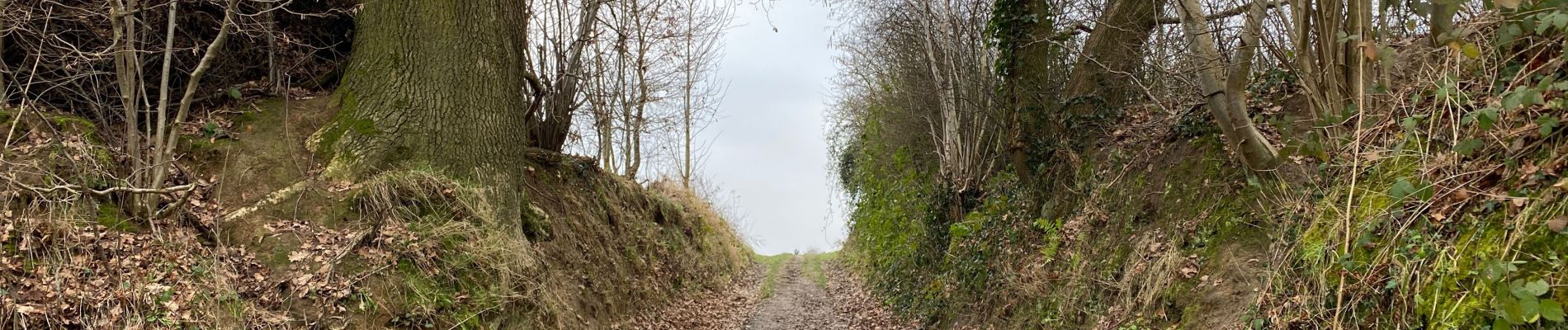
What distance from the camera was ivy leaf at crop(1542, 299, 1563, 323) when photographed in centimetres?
237

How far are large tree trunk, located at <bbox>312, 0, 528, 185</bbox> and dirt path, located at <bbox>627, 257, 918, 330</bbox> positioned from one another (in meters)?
3.51

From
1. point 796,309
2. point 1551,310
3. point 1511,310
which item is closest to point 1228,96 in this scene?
point 1511,310

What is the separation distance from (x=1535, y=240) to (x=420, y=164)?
6.83 m

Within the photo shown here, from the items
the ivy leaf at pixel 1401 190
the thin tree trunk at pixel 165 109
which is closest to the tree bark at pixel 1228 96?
the ivy leaf at pixel 1401 190

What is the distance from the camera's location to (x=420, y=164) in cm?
635

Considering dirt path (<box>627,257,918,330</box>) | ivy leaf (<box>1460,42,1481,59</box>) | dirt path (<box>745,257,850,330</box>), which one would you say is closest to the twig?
dirt path (<box>627,257,918,330</box>)

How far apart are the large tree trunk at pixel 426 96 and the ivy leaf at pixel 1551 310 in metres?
6.61

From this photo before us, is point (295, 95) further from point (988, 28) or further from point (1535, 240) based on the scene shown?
point (1535, 240)

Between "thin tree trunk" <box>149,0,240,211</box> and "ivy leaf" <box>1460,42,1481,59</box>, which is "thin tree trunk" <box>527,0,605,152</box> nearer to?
"thin tree trunk" <box>149,0,240,211</box>

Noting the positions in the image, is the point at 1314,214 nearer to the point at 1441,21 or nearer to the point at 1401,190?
the point at 1401,190

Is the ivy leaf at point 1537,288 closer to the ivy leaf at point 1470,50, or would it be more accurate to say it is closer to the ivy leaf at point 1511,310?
the ivy leaf at point 1511,310

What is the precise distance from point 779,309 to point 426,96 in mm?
8144

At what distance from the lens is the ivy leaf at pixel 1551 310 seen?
93.3 inches

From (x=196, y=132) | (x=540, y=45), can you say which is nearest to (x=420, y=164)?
(x=196, y=132)
